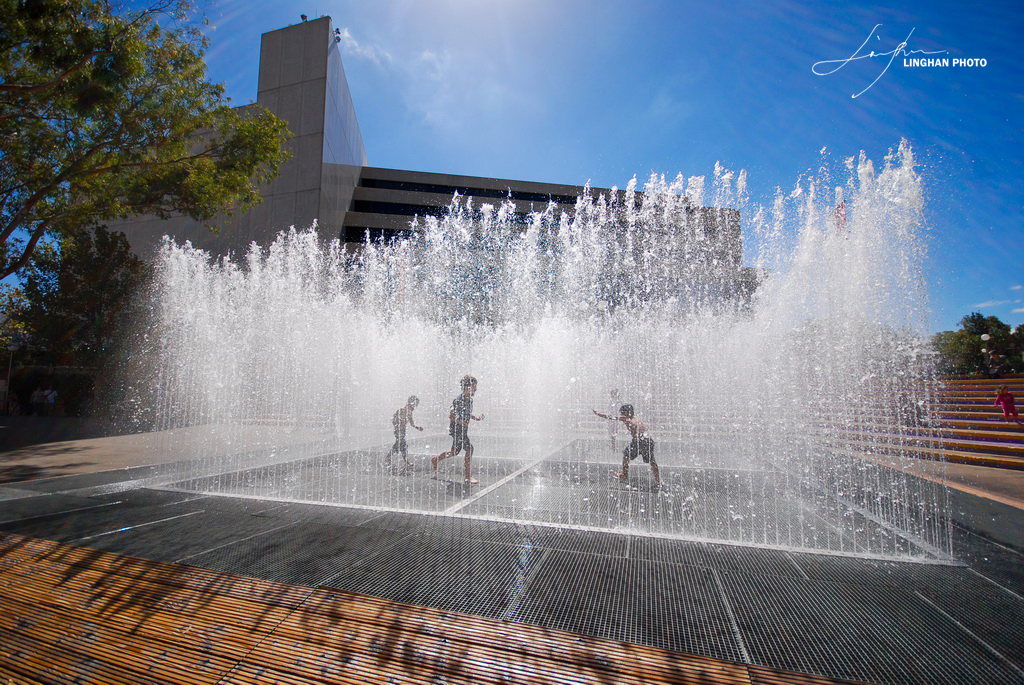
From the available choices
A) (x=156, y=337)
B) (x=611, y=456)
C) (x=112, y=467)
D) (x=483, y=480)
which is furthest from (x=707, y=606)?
(x=156, y=337)

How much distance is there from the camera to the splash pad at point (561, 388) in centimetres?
586

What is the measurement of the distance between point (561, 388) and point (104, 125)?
14.8 m

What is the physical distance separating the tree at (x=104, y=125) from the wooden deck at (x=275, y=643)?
368 inches

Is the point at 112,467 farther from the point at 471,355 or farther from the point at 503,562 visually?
the point at 471,355

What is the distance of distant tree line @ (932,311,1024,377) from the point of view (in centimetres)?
1988

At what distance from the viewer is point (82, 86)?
9250 millimetres

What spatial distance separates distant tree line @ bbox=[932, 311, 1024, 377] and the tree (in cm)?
2507

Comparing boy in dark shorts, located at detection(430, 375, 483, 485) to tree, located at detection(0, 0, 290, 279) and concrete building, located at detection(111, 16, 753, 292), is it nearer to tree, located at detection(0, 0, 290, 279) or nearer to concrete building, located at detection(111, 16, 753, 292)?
tree, located at detection(0, 0, 290, 279)

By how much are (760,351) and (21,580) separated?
743 inches

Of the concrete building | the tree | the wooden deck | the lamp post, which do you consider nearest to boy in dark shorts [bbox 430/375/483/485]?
the wooden deck

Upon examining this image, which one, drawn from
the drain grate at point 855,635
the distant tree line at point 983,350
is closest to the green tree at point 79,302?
the drain grate at point 855,635

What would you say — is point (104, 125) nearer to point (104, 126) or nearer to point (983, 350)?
point (104, 126)

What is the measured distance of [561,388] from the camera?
58.1 feet

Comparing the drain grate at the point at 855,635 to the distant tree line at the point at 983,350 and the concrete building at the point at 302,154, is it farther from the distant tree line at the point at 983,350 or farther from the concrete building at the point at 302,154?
the concrete building at the point at 302,154
